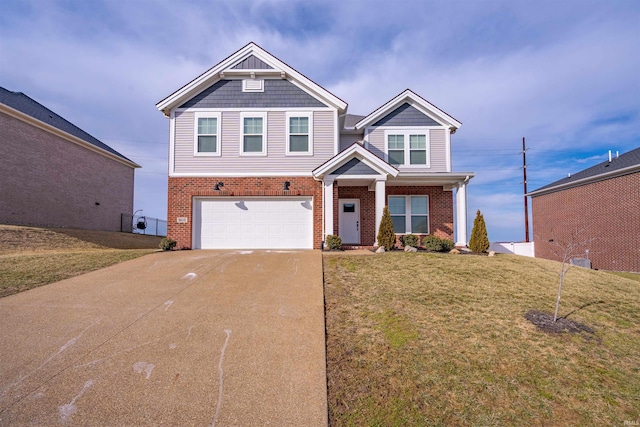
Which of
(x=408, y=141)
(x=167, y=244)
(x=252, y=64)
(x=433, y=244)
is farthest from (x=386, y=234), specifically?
(x=252, y=64)

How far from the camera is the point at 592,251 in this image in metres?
18.4

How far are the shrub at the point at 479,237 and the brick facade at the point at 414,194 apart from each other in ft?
7.18

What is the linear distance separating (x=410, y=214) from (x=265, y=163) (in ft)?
21.3

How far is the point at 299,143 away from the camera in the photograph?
1480 cm

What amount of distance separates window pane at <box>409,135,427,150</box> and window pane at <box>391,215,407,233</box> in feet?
10.2

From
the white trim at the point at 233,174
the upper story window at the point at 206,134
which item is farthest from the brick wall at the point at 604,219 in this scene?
the upper story window at the point at 206,134

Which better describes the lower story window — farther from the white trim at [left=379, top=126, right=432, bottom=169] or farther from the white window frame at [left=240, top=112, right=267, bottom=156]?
the white window frame at [left=240, top=112, right=267, bottom=156]

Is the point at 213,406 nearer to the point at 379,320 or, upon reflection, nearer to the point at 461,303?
the point at 379,320

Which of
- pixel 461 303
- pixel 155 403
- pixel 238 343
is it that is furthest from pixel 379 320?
pixel 155 403

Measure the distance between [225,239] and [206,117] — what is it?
16.7 ft

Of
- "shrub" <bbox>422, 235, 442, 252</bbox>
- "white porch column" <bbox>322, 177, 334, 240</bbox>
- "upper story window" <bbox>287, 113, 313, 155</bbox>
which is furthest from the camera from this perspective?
"upper story window" <bbox>287, 113, 313, 155</bbox>

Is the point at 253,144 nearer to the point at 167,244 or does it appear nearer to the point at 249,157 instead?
the point at 249,157

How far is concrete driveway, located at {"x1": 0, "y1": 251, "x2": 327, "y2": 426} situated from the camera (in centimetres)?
397

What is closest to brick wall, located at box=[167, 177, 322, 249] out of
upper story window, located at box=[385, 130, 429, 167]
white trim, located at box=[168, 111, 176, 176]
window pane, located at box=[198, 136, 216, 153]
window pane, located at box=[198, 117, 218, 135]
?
white trim, located at box=[168, 111, 176, 176]
